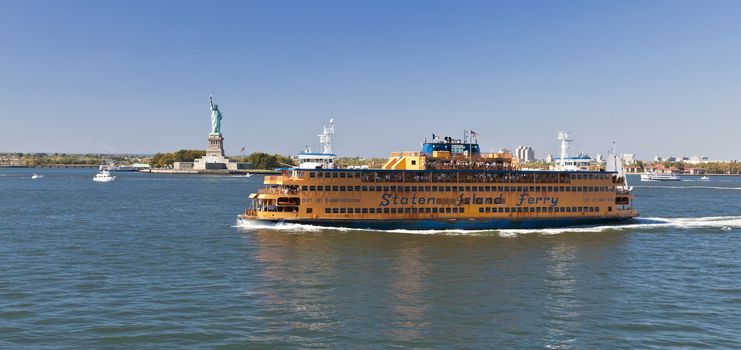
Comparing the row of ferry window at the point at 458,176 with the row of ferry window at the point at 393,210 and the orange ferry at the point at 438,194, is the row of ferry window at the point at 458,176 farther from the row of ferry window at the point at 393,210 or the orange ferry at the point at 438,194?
the row of ferry window at the point at 393,210

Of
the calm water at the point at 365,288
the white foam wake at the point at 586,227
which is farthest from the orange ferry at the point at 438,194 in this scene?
the calm water at the point at 365,288

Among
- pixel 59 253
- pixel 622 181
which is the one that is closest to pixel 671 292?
pixel 622 181

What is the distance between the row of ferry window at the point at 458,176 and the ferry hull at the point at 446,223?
12.7 feet

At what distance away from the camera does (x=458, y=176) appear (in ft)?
184

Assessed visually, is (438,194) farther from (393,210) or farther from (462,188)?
Answer: (393,210)

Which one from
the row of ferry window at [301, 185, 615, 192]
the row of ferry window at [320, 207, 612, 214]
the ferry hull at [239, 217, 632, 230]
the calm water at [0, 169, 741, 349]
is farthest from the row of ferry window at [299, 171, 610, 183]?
the calm water at [0, 169, 741, 349]

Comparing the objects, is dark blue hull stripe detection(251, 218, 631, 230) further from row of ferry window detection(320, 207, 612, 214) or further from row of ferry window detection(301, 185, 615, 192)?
row of ferry window detection(301, 185, 615, 192)

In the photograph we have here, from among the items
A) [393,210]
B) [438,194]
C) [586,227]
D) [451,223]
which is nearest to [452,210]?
[451,223]

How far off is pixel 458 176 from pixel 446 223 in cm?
465

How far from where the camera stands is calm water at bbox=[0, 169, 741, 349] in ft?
80.0

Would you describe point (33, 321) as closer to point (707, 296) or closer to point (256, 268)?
point (256, 268)

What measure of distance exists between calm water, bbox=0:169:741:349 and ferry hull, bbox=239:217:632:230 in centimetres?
115

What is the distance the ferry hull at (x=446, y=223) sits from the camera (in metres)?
54.0

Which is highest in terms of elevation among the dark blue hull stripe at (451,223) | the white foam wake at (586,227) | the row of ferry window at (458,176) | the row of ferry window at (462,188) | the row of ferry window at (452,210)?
the row of ferry window at (458,176)
